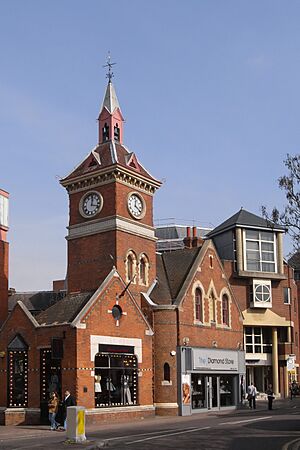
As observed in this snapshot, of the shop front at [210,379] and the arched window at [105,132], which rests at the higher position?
the arched window at [105,132]

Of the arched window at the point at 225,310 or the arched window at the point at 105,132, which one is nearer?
the arched window at the point at 105,132

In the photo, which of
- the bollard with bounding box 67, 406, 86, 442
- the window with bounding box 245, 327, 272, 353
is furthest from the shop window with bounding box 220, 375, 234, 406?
the bollard with bounding box 67, 406, 86, 442

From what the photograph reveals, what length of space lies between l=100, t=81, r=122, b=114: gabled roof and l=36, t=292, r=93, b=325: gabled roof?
13.2 metres

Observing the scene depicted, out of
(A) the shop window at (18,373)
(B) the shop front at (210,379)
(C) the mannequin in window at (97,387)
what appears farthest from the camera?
(B) the shop front at (210,379)

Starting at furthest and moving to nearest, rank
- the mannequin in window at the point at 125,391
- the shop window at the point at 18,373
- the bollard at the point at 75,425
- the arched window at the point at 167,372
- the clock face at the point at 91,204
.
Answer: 1. the clock face at the point at 91,204
2. the arched window at the point at 167,372
3. the mannequin in window at the point at 125,391
4. the shop window at the point at 18,373
5. the bollard at the point at 75,425

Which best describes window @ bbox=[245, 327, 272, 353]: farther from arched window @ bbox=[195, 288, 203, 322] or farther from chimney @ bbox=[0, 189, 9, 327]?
chimney @ bbox=[0, 189, 9, 327]

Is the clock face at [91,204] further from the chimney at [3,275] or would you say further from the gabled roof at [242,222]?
the gabled roof at [242,222]

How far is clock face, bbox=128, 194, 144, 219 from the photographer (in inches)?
1700

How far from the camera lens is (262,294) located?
197 feet

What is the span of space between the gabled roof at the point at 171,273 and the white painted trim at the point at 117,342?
4125 mm

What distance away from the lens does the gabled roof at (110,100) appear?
45875 millimetres

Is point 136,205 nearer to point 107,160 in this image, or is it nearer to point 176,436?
point 107,160

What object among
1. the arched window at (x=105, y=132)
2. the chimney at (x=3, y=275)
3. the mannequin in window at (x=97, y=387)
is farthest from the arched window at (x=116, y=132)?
the mannequin in window at (x=97, y=387)

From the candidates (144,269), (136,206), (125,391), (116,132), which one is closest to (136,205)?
(136,206)
